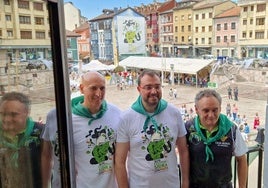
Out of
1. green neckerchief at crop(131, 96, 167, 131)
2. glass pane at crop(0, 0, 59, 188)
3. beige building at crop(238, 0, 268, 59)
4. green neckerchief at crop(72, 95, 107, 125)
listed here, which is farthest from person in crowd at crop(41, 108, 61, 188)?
beige building at crop(238, 0, 268, 59)

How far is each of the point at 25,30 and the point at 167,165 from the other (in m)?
0.79

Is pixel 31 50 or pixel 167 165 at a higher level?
pixel 31 50

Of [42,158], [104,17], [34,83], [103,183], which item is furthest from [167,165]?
[104,17]

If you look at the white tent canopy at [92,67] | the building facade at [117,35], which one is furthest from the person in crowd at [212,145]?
the building facade at [117,35]

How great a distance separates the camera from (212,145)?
3.92 feet

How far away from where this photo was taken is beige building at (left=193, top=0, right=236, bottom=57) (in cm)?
1612

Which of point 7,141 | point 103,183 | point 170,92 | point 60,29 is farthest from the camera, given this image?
point 170,92

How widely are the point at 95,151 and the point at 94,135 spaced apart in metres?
0.07

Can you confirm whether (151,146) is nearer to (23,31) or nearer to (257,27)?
(23,31)

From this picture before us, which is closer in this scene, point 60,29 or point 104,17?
point 60,29

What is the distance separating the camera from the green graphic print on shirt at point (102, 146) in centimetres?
118

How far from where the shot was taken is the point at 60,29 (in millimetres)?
887

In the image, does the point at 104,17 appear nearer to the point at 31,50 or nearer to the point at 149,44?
the point at 149,44

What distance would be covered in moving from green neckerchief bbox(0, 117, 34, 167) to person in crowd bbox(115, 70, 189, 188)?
1.63 feet
